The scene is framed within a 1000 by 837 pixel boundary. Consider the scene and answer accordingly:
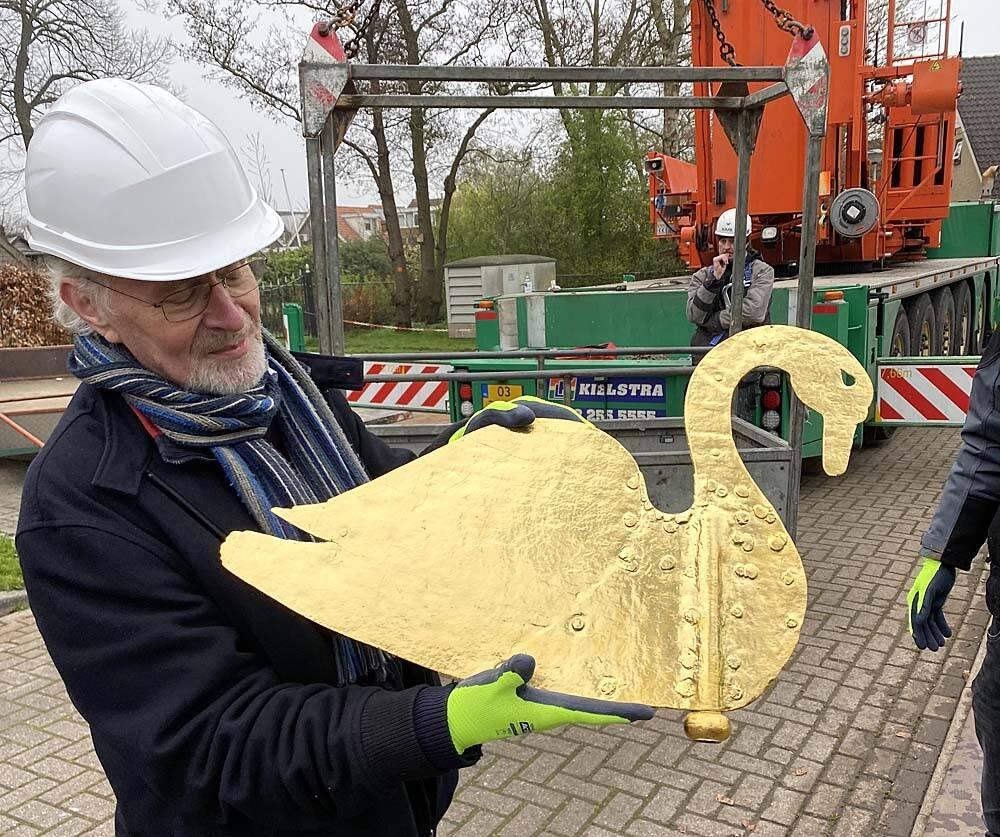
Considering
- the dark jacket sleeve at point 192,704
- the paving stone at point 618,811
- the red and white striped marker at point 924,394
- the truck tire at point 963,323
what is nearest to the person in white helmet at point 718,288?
the red and white striped marker at point 924,394

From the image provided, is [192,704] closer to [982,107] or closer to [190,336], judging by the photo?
[190,336]

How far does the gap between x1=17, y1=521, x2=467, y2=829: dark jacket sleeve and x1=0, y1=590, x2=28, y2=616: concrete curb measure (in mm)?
4237

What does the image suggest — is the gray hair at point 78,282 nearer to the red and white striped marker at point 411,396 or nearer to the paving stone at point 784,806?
the paving stone at point 784,806

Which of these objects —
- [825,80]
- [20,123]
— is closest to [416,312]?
[20,123]

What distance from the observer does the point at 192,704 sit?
1034 millimetres

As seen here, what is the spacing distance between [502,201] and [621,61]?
17.5ft

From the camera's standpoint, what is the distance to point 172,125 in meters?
1.17

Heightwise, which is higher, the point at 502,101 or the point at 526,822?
the point at 502,101

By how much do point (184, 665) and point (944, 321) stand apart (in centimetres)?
880

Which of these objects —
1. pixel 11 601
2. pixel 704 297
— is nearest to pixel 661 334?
pixel 704 297

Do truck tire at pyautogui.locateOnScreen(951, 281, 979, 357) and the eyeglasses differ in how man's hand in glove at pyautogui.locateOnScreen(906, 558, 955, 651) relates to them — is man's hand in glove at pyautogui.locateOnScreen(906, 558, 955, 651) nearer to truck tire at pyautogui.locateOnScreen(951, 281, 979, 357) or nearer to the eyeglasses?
the eyeglasses

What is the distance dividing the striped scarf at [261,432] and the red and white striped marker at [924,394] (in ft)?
15.6

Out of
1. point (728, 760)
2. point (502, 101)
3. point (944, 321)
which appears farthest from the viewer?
point (944, 321)

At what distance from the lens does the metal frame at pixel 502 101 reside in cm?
299
